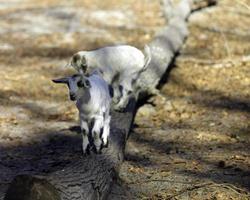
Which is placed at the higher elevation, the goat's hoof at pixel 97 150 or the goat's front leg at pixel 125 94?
the goat's hoof at pixel 97 150

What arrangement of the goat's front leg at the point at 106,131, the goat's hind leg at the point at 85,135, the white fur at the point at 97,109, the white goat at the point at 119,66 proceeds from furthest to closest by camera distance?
1. the white goat at the point at 119,66
2. the goat's front leg at the point at 106,131
3. the goat's hind leg at the point at 85,135
4. the white fur at the point at 97,109

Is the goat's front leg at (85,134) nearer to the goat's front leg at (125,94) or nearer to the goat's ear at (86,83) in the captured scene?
the goat's ear at (86,83)

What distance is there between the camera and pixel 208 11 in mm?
13180

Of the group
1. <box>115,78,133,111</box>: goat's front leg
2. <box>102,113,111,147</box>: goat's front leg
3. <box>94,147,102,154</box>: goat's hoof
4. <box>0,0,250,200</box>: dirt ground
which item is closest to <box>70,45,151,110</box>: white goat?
<box>115,78,133,111</box>: goat's front leg

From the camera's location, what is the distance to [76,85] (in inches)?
221

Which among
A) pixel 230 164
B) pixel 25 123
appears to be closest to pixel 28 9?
pixel 25 123

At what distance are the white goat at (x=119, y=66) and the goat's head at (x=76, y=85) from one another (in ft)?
3.01

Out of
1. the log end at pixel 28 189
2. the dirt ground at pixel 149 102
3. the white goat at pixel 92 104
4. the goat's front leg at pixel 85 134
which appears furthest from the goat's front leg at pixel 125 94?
the log end at pixel 28 189

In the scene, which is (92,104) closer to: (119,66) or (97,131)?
(97,131)

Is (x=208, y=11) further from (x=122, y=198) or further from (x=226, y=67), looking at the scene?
(x=122, y=198)

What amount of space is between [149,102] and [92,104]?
2732 mm

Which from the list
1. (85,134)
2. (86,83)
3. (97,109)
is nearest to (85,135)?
(85,134)

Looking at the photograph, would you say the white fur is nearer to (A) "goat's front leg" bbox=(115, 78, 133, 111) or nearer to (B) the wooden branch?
(B) the wooden branch

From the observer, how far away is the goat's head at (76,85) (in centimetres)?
559
